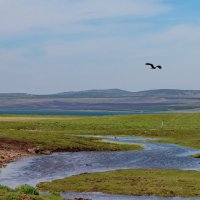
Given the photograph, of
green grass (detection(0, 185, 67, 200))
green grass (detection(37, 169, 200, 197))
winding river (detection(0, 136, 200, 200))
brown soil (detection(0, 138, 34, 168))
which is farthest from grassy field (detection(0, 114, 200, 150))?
green grass (detection(0, 185, 67, 200))

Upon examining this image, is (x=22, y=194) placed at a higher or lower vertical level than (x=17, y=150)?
higher

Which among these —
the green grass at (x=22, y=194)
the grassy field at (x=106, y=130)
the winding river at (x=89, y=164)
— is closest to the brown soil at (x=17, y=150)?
the winding river at (x=89, y=164)

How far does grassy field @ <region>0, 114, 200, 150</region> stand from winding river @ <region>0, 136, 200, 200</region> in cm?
669

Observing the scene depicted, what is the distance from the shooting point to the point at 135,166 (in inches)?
2159

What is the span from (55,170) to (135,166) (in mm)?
8603

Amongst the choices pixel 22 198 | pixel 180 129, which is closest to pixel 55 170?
pixel 22 198

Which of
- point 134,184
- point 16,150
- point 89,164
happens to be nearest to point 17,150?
point 16,150

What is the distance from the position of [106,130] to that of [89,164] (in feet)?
161

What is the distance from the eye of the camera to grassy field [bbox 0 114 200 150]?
248 feet

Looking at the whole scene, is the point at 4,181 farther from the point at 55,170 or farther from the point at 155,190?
the point at 155,190

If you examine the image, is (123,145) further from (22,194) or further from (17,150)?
(22,194)

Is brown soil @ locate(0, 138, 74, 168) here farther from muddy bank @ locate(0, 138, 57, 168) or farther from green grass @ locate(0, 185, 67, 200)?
green grass @ locate(0, 185, 67, 200)

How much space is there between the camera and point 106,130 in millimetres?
105250

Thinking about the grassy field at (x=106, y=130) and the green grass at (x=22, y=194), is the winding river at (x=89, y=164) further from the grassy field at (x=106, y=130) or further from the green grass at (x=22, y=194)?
the grassy field at (x=106, y=130)
